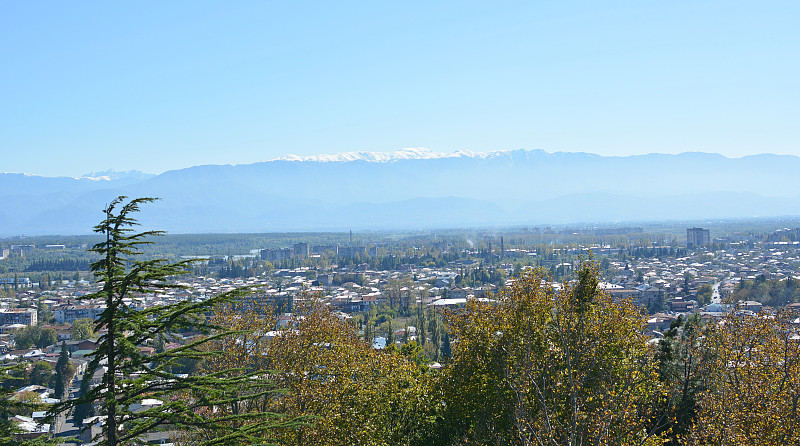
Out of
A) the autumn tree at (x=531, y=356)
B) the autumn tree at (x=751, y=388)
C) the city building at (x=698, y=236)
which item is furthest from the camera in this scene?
the city building at (x=698, y=236)

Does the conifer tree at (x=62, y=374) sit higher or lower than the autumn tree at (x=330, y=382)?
lower

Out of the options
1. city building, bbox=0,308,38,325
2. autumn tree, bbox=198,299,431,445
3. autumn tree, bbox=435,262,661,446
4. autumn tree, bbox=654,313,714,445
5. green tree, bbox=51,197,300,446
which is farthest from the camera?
city building, bbox=0,308,38,325

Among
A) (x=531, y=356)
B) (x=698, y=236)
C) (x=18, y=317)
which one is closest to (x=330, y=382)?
(x=531, y=356)

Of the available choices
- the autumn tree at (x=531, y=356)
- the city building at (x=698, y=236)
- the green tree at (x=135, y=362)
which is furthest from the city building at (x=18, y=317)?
the city building at (x=698, y=236)

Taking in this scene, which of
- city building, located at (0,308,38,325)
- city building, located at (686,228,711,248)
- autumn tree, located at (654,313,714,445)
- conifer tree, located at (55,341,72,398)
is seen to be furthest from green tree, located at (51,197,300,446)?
city building, located at (686,228,711,248)

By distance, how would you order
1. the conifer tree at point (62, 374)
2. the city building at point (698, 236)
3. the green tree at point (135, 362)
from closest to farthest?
the green tree at point (135, 362)
the conifer tree at point (62, 374)
the city building at point (698, 236)

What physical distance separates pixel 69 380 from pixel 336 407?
2057cm

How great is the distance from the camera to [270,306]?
11.3m

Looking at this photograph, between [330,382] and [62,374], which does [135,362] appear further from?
[62,374]

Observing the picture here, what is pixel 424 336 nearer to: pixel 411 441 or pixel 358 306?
pixel 358 306

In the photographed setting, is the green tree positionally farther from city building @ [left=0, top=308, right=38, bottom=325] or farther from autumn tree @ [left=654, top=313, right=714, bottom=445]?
city building @ [left=0, top=308, right=38, bottom=325]

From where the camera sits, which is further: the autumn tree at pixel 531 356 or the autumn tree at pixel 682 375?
the autumn tree at pixel 682 375

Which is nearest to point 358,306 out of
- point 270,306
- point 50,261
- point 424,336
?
point 424,336

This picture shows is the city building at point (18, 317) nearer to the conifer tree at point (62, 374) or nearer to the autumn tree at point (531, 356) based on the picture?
the conifer tree at point (62, 374)
